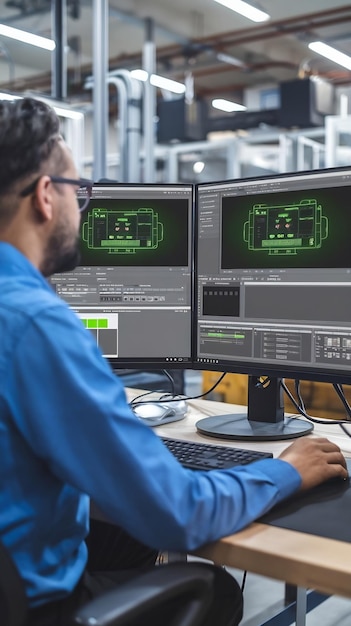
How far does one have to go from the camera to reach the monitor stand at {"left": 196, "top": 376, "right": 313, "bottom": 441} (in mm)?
1477

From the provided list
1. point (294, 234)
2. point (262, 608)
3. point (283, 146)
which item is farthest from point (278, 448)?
point (283, 146)

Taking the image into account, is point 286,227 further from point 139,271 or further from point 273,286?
point 139,271

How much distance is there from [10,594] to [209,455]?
52cm

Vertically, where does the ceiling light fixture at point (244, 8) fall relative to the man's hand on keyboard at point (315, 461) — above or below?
above

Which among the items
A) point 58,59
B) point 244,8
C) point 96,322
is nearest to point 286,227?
point 96,322

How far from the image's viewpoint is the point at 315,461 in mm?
1094

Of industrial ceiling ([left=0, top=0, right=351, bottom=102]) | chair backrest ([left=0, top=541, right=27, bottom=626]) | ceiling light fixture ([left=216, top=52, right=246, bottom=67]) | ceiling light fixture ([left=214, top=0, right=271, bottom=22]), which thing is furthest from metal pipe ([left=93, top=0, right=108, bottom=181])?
ceiling light fixture ([left=216, top=52, right=246, bottom=67])

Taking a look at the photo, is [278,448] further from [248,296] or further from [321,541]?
[321,541]

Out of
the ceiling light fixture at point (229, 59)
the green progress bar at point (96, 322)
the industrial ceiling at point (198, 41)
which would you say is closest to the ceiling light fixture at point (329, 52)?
the industrial ceiling at point (198, 41)

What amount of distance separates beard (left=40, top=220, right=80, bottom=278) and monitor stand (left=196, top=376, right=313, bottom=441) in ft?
1.99

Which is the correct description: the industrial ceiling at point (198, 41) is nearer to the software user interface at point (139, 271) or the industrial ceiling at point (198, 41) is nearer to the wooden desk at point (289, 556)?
the software user interface at point (139, 271)

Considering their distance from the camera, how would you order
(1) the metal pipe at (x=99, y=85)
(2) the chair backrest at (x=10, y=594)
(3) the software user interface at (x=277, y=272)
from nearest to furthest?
1. (2) the chair backrest at (x=10, y=594)
2. (3) the software user interface at (x=277, y=272)
3. (1) the metal pipe at (x=99, y=85)

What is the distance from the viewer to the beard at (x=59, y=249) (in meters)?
0.96

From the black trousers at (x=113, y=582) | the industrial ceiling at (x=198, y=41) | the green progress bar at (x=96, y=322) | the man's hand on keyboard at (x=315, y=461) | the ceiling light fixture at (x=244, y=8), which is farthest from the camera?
the industrial ceiling at (x=198, y=41)
